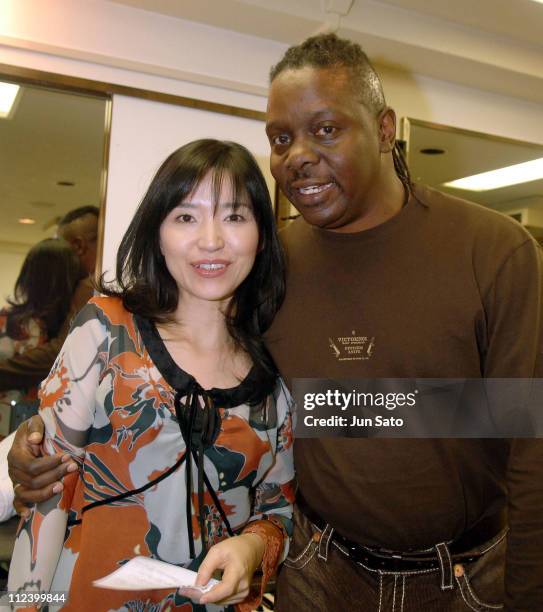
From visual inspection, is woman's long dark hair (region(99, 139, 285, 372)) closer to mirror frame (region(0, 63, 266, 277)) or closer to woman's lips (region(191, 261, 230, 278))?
woman's lips (region(191, 261, 230, 278))

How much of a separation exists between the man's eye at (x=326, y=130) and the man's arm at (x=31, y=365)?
1.27 m

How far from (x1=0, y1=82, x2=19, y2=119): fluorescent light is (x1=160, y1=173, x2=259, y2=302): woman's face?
133 centimetres

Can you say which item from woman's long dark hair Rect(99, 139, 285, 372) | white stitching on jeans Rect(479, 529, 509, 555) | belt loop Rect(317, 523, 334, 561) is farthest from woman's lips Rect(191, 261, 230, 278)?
white stitching on jeans Rect(479, 529, 509, 555)

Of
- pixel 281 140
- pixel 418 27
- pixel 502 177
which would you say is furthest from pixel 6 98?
pixel 502 177

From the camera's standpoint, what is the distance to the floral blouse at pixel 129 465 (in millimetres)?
1095

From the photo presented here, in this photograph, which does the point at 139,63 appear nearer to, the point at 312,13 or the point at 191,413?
the point at 312,13

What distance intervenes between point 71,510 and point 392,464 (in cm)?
59

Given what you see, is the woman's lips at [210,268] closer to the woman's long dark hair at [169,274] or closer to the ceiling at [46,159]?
the woman's long dark hair at [169,274]

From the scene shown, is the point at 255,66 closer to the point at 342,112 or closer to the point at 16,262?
the point at 16,262

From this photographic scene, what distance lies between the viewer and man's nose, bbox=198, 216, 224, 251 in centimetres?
115

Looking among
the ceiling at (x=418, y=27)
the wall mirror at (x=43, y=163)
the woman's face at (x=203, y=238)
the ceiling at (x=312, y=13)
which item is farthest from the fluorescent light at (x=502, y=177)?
the woman's face at (x=203, y=238)

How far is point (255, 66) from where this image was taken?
8.64ft

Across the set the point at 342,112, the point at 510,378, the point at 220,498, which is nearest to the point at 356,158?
the point at 342,112

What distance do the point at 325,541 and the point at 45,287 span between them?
1.38 meters
